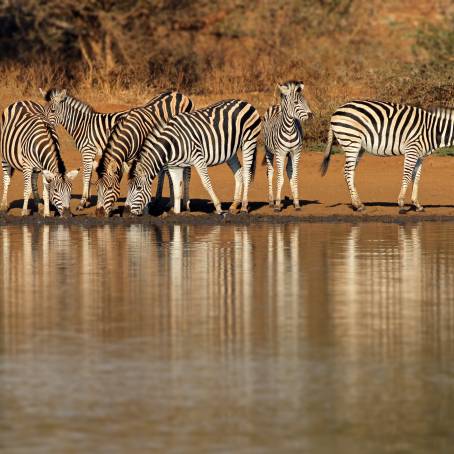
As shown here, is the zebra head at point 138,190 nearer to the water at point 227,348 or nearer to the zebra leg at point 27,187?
the zebra leg at point 27,187

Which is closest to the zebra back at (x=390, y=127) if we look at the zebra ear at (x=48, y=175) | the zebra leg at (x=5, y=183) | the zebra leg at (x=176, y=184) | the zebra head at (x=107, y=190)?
the zebra leg at (x=176, y=184)

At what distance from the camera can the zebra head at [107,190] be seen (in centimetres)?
2234

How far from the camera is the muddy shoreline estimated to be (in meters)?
21.8

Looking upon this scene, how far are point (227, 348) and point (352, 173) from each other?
12.7 metres

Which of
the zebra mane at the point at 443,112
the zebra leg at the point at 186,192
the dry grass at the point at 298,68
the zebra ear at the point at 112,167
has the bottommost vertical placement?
the zebra leg at the point at 186,192

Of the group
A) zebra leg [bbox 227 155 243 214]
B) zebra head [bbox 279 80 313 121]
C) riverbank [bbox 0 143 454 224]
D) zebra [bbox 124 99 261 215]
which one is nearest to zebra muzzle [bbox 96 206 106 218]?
riverbank [bbox 0 143 454 224]

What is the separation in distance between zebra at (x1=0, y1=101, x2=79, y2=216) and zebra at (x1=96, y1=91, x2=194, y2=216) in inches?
22.7

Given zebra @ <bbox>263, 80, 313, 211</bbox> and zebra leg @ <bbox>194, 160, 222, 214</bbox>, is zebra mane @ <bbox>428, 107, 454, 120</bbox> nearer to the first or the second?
zebra @ <bbox>263, 80, 313, 211</bbox>

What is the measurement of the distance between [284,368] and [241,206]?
1327 centimetres

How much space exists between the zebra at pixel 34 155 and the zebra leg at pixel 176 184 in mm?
1485

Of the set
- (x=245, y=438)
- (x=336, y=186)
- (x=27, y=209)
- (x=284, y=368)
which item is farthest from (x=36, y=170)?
(x=245, y=438)

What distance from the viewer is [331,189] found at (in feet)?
84.2

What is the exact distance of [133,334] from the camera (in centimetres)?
1177

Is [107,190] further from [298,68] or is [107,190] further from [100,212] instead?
[298,68]
